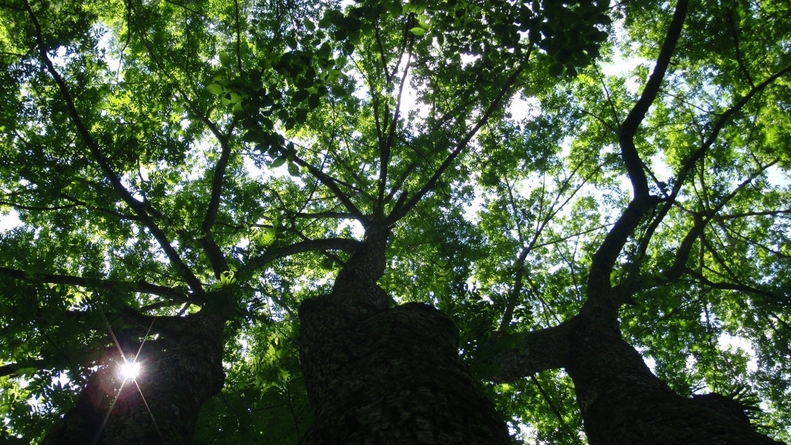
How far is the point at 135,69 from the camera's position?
433 inches

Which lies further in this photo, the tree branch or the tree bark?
the tree branch

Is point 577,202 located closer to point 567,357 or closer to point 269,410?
point 567,357

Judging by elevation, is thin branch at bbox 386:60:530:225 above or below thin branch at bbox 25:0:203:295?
above

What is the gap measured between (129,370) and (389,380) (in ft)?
10.4

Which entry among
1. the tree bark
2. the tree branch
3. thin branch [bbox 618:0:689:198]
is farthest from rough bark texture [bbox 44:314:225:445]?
thin branch [bbox 618:0:689:198]

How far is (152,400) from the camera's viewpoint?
12.5ft

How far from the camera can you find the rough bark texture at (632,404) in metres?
3.00

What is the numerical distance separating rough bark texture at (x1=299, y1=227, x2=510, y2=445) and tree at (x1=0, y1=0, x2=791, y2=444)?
0.02 m

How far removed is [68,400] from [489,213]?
36.5ft

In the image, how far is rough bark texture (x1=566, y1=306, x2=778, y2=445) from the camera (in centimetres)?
300

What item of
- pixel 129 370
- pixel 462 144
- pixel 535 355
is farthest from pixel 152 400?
pixel 462 144

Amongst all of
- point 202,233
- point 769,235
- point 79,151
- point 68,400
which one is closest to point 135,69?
point 79,151

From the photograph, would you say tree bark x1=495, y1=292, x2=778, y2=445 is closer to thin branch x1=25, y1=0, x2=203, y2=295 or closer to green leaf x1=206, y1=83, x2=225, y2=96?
green leaf x1=206, y1=83, x2=225, y2=96

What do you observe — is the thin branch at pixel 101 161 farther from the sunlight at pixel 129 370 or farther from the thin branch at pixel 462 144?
the thin branch at pixel 462 144
